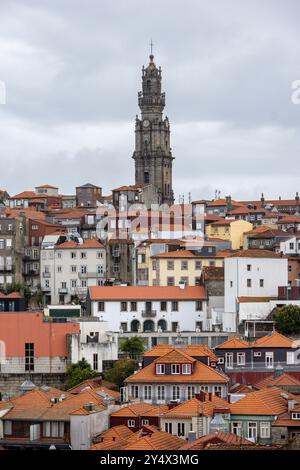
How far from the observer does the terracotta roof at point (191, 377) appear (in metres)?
48.4

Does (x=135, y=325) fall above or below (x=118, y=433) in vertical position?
above

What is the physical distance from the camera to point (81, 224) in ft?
306

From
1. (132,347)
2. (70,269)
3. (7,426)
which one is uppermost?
(70,269)

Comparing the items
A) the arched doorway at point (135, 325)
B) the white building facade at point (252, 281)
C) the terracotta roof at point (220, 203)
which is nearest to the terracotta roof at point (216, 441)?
the white building facade at point (252, 281)

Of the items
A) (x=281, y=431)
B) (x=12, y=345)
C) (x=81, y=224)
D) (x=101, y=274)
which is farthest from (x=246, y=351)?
(x=81, y=224)

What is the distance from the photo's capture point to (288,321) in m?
61.3

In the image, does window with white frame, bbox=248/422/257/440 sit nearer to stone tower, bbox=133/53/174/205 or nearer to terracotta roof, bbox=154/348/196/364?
terracotta roof, bbox=154/348/196/364

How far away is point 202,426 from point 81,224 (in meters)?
54.3

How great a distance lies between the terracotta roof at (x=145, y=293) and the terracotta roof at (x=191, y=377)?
17.4 meters

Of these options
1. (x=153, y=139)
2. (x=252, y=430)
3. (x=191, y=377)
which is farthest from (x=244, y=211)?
(x=252, y=430)

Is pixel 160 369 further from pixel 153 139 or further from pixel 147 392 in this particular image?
pixel 153 139

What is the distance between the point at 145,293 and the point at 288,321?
9157 mm

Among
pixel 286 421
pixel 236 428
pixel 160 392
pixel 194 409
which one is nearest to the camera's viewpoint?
pixel 286 421

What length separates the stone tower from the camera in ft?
373
